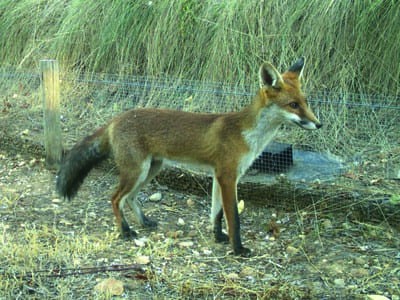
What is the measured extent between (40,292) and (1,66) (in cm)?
674

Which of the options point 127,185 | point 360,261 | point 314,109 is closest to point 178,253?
point 127,185

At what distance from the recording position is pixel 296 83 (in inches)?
196

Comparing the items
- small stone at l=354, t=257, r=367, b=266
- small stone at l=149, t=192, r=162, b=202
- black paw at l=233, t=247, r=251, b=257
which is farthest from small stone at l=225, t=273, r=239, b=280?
small stone at l=149, t=192, r=162, b=202

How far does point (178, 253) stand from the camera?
485cm

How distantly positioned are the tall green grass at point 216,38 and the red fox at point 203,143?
2114mm

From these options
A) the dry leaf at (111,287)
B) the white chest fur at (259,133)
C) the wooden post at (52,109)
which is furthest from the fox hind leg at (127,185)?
the wooden post at (52,109)

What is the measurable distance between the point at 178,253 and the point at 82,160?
3.93ft

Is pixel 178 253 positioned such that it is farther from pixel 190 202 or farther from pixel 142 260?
pixel 190 202

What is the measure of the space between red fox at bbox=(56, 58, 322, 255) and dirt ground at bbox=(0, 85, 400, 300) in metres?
0.25

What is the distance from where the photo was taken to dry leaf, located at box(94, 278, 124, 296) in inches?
160

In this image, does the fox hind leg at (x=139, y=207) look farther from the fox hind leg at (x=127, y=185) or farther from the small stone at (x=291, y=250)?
the small stone at (x=291, y=250)

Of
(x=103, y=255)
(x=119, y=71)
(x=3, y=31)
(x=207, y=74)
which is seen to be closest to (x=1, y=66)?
(x=3, y=31)

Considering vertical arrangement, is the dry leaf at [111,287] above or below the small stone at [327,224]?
above

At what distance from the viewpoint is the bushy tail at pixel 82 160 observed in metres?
5.41
